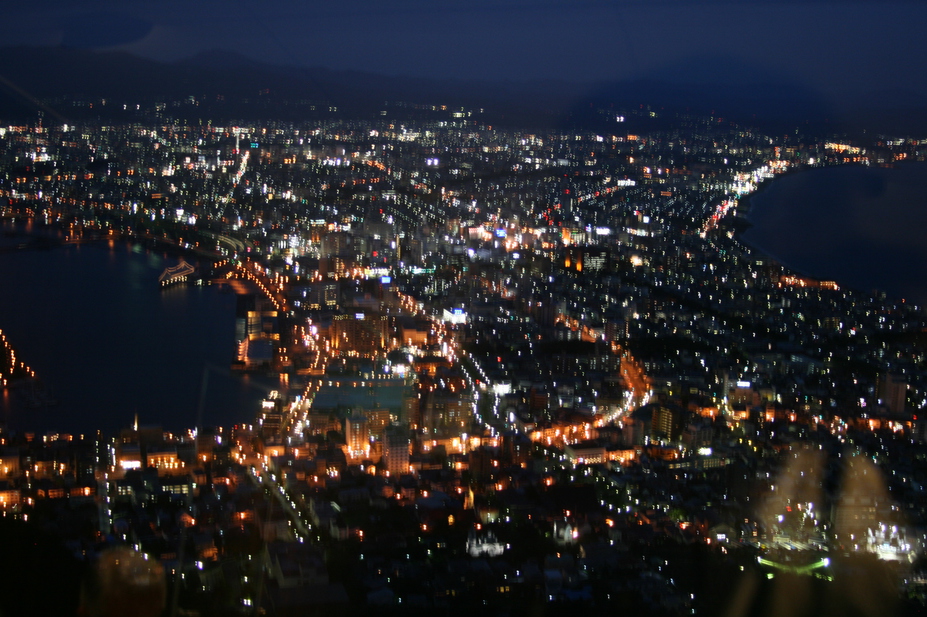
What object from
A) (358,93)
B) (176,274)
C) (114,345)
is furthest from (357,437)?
(358,93)

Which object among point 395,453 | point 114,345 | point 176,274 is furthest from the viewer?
point 176,274

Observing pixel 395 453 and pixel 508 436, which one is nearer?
pixel 395 453

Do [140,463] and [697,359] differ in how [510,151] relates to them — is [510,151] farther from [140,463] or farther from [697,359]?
[140,463]

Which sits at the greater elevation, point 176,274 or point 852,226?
point 852,226

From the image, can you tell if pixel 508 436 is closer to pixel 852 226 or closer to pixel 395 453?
pixel 395 453

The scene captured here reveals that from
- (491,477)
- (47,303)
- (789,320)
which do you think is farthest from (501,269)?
(491,477)

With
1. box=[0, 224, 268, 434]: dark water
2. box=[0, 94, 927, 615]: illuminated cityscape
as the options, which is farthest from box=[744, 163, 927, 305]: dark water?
box=[0, 224, 268, 434]: dark water

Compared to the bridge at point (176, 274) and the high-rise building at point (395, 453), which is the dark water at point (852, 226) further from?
the bridge at point (176, 274)

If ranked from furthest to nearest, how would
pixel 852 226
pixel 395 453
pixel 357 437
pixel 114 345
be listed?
pixel 852 226, pixel 114 345, pixel 357 437, pixel 395 453
